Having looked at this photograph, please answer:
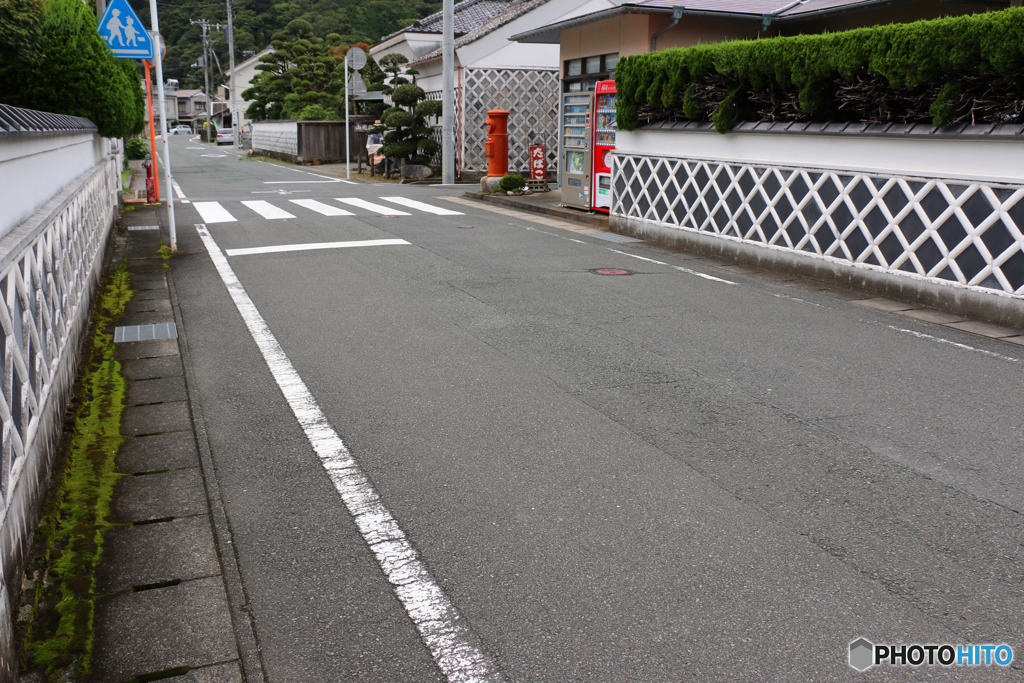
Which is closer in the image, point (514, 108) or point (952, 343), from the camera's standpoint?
point (952, 343)

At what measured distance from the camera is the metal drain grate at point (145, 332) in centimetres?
653

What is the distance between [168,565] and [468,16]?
96.2ft

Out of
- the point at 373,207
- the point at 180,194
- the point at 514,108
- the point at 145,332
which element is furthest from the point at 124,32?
the point at 514,108

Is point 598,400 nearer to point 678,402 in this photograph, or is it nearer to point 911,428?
point 678,402

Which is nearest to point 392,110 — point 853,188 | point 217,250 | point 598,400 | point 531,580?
point 217,250

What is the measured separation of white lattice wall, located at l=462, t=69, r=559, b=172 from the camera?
24516mm

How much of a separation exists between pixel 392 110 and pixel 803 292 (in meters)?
18.2

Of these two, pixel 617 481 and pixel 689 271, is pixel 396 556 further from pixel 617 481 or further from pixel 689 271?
pixel 689 271

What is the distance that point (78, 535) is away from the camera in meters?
3.39

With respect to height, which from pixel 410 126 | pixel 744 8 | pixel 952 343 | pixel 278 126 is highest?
pixel 744 8

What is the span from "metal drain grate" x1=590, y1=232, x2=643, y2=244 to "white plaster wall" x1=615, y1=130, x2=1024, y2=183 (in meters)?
1.32

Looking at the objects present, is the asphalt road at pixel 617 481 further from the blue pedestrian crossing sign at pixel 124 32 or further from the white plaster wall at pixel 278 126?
the white plaster wall at pixel 278 126

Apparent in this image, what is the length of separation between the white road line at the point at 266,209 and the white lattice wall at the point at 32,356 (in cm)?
850

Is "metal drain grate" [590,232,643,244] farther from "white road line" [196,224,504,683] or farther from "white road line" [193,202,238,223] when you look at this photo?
"white road line" [196,224,504,683]
